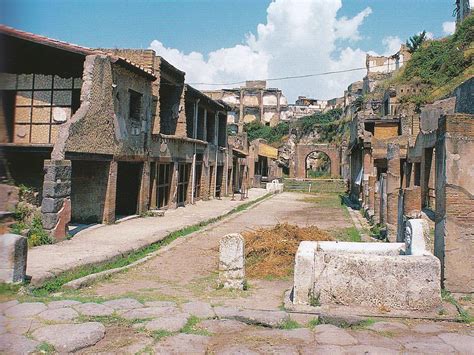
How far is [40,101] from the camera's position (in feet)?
43.3

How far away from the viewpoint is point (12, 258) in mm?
5664

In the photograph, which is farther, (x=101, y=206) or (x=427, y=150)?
(x=101, y=206)

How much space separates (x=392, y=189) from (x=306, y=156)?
34.9 metres

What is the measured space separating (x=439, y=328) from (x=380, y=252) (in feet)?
6.22

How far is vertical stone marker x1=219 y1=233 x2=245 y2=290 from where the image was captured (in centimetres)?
640

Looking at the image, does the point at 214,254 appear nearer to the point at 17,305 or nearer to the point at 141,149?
the point at 17,305

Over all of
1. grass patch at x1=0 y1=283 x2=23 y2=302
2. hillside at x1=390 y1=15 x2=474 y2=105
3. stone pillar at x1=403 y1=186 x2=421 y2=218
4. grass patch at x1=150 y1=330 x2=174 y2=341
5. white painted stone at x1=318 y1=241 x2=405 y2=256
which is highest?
hillside at x1=390 y1=15 x2=474 y2=105

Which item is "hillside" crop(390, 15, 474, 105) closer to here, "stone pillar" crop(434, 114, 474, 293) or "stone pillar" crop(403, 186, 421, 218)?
"stone pillar" crop(403, 186, 421, 218)

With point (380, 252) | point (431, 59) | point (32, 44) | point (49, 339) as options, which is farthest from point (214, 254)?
point (431, 59)

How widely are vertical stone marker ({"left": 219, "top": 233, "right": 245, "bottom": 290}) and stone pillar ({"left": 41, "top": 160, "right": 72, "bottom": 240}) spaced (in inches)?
181

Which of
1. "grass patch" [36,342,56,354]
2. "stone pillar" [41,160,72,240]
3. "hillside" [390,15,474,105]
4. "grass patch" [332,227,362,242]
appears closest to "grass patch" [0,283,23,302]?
"grass patch" [36,342,56,354]

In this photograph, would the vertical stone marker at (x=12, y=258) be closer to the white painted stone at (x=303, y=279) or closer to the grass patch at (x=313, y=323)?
the white painted stone at (x=303, y=279)

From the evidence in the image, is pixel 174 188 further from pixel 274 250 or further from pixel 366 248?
pixel 366 248

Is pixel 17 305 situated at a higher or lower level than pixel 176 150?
lower
